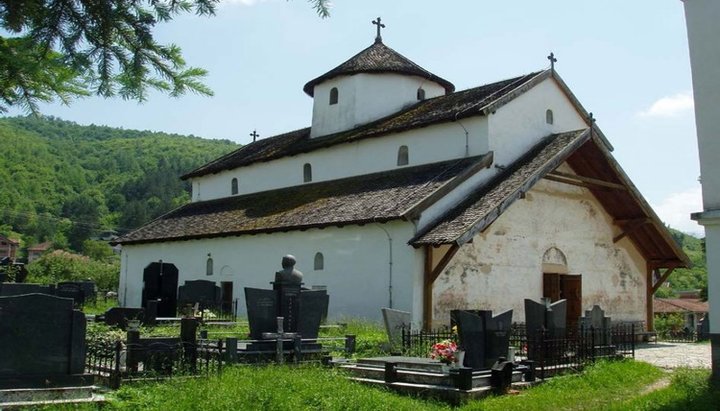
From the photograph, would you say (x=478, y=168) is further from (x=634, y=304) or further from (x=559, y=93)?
(x=634, y=304)

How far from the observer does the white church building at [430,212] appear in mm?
21109

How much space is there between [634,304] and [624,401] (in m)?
17.3

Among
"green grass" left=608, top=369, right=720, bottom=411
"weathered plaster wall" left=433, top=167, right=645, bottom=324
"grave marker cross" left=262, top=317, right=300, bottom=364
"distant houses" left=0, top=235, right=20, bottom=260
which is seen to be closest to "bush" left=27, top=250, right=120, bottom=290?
"weathered plaster wall" left=433, top=167, right=645, bottom=324

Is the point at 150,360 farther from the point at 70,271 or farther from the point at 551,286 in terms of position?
the point at 70,271

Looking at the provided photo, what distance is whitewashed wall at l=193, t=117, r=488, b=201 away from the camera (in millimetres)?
23641

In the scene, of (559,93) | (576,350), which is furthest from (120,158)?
(576,350)

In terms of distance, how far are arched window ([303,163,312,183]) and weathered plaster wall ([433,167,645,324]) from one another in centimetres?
903

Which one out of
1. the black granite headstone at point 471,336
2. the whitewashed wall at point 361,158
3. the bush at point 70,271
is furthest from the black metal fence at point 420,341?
the bush at point 70,271

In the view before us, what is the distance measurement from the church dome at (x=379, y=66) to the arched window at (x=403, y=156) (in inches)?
218

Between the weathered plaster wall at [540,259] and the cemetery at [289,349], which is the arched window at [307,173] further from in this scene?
the cemetery at [289,349]

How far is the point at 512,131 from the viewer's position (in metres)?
24.0

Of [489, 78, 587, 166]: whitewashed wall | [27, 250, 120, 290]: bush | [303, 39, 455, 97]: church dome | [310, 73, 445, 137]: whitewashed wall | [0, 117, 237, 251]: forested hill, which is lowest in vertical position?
[27, 250, 120, 290]: bush

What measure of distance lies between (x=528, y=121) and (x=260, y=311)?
13450 mm

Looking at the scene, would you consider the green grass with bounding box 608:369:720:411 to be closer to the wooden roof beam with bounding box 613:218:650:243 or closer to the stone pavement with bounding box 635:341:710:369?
the stone pavement with bounding box 635:341:710:369
